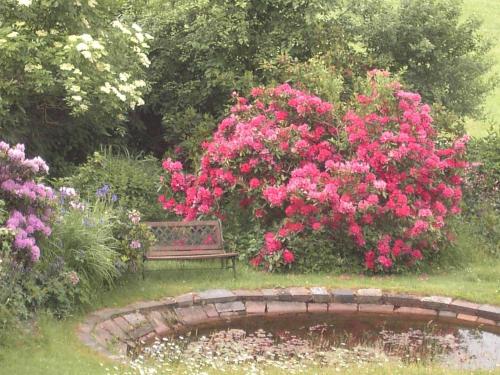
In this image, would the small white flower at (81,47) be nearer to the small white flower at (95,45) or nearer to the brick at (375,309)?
the small white flower at (95,45)

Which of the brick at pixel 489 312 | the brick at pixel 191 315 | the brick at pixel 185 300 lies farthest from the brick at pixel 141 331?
the brick at pixel 489 312

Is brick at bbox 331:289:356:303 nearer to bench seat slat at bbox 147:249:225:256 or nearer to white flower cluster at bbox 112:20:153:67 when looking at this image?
bench seat slat at bbox 147:249:225:256

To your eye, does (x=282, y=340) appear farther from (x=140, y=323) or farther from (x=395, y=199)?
(x=395, y=199)

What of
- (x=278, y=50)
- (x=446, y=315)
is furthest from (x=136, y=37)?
(x=446, y=315)

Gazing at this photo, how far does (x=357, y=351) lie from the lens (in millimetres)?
7203

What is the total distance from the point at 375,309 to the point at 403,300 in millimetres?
336

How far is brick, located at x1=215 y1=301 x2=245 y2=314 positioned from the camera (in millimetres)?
8227

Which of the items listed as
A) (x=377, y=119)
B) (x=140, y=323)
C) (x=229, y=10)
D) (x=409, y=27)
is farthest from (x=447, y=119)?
(x=140, y=323)

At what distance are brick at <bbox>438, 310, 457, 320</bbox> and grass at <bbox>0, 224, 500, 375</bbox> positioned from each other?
0.32 metres

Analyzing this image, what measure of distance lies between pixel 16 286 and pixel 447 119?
630 cm

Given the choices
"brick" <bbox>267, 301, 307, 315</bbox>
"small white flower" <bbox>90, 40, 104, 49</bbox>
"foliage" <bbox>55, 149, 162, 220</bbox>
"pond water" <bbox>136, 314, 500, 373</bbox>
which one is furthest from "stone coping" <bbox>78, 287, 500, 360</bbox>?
"small white flower" <bbox>90, 40, 104, 49</bbox>

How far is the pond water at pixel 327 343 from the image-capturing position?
6895 mm

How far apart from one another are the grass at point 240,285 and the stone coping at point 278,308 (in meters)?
0.18

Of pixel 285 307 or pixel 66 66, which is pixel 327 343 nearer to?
pixel 285 307
